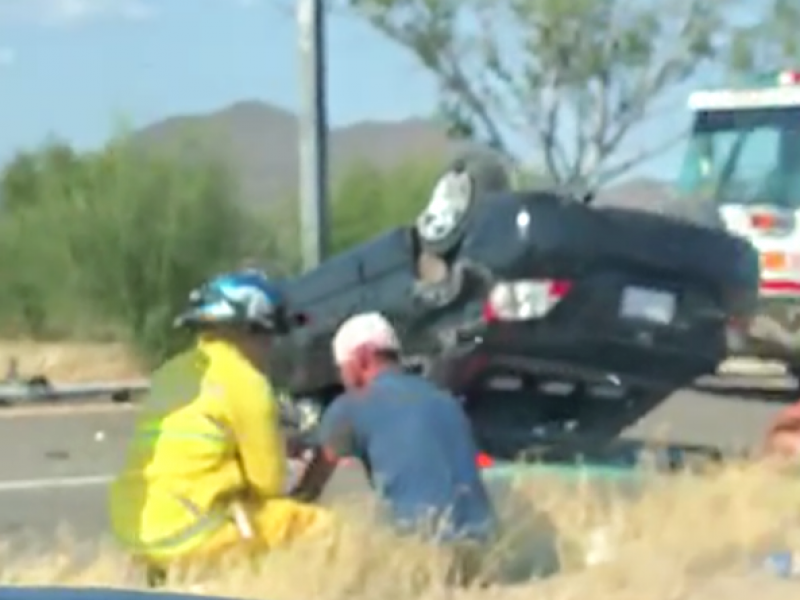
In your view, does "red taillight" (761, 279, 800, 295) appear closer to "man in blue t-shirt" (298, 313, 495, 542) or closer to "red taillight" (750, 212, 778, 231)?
"red taillight" (750, 212, 778, 231)

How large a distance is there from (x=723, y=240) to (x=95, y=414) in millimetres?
10041

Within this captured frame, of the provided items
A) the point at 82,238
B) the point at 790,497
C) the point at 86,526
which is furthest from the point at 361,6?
the point at 790,497

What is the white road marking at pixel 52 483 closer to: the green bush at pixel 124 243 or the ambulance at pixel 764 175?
the ambulance at pixel 764 175

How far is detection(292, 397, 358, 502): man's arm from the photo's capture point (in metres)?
8.95

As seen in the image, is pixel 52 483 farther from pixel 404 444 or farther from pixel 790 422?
pixel 404 444

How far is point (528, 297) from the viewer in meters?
11.6

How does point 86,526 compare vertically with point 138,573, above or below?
below

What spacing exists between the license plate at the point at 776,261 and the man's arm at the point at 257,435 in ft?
52.9

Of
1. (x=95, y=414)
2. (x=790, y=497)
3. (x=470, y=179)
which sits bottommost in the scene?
(x=95, y=414)

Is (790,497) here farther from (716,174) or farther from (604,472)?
(716,174)

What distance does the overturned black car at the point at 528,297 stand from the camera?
11.7 meters

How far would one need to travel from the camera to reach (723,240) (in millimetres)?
12234

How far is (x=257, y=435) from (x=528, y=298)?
3.44 m

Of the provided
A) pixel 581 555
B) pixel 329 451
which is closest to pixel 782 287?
pixel 581 555
